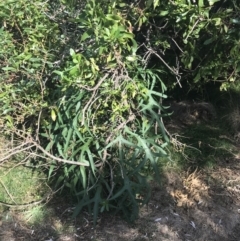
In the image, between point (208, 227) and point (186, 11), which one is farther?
point (208, 227)

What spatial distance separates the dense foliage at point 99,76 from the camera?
3225mm

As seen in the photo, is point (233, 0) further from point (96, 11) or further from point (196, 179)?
point (196, 179)

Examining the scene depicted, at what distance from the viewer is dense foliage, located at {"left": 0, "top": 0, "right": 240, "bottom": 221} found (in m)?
3.22

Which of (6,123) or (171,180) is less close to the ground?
(6,123)

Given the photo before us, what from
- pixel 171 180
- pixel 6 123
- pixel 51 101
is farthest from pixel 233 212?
pixel 6 123

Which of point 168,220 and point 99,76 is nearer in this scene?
point 99,76

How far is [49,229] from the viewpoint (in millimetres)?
3750

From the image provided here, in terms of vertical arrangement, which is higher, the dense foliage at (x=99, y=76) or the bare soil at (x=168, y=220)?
the dense foliage at (x=99, y=76)

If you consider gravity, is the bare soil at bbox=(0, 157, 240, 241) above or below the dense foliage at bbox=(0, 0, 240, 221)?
below

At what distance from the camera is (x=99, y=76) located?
3.32 metres

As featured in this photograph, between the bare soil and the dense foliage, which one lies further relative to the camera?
the bare soil

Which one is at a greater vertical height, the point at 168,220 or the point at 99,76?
the point at 99,76

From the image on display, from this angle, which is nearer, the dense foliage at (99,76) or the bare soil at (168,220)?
the dense foliage at (99,76)

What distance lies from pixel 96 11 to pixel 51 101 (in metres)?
1.16
